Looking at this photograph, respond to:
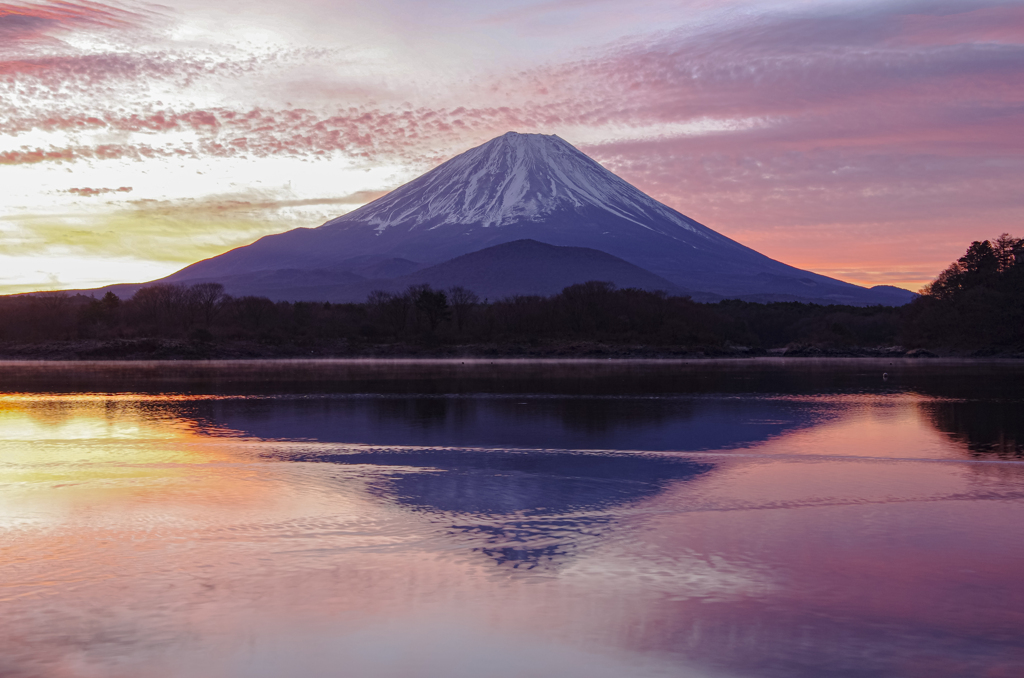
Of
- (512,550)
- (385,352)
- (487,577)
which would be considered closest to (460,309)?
(385,352)

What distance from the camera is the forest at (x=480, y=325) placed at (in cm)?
7069

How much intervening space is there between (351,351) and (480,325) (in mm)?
13521

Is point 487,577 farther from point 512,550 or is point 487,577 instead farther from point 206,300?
point 206,300

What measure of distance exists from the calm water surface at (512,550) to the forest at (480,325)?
51.6 m

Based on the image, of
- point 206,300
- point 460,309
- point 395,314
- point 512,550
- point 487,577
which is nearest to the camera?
point 487,577

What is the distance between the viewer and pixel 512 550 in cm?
953

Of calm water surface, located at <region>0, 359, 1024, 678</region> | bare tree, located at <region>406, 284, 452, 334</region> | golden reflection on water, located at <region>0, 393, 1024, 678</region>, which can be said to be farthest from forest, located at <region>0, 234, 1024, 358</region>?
golden reflection on water, located at <region>0, 393, 1024, 678</region>

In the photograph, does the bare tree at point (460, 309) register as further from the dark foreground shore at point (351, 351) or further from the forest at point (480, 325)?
the dark foreground shore at point (351, 351)

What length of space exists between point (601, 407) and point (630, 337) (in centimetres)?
5320

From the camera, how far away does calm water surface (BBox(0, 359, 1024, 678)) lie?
6715 millimetres

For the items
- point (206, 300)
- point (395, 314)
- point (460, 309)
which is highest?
point (206, 300)

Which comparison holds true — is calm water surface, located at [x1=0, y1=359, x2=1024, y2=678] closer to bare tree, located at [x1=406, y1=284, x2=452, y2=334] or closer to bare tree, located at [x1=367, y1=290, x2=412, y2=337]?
bare tree, located at [x1=367, y1=290, x2=412, y2=337]

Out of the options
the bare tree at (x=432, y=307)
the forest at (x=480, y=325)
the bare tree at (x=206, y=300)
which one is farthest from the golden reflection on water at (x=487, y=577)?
the bare tree at (x=206, y=300)

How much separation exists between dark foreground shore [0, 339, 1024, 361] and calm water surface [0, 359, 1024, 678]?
48085mm
